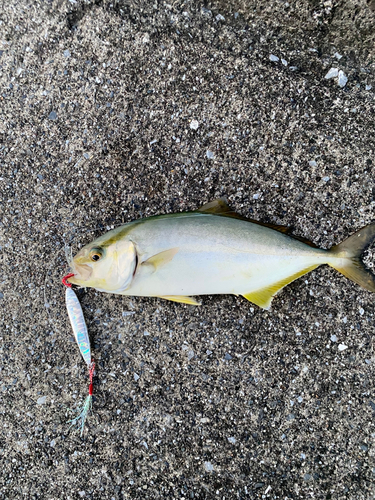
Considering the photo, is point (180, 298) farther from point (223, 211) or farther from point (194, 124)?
point (194, 124)

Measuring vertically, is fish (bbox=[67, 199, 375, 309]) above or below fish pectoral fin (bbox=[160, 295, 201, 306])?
above

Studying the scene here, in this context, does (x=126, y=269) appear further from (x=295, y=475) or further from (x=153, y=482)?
(x=295, y=475)

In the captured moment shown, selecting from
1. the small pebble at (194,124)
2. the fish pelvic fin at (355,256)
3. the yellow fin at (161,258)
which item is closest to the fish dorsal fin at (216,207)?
the yellow fin at (161,258)

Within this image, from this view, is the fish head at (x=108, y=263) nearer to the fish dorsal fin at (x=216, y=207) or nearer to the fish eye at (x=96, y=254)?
the fish eye at (x=96, y=254)

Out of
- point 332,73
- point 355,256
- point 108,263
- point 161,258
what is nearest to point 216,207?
point 161,258

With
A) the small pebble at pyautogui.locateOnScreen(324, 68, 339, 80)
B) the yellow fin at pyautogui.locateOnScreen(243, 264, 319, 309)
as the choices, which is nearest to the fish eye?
the yellow fin at pyautogui.locateOnScreen(243, 264, 319, 309)

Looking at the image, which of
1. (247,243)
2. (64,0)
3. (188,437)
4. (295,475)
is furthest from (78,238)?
(295,475)

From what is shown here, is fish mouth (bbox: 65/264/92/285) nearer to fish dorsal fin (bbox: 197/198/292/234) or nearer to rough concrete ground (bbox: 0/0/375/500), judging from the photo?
rough concrete ground (bbox: 0/0/375/500)
